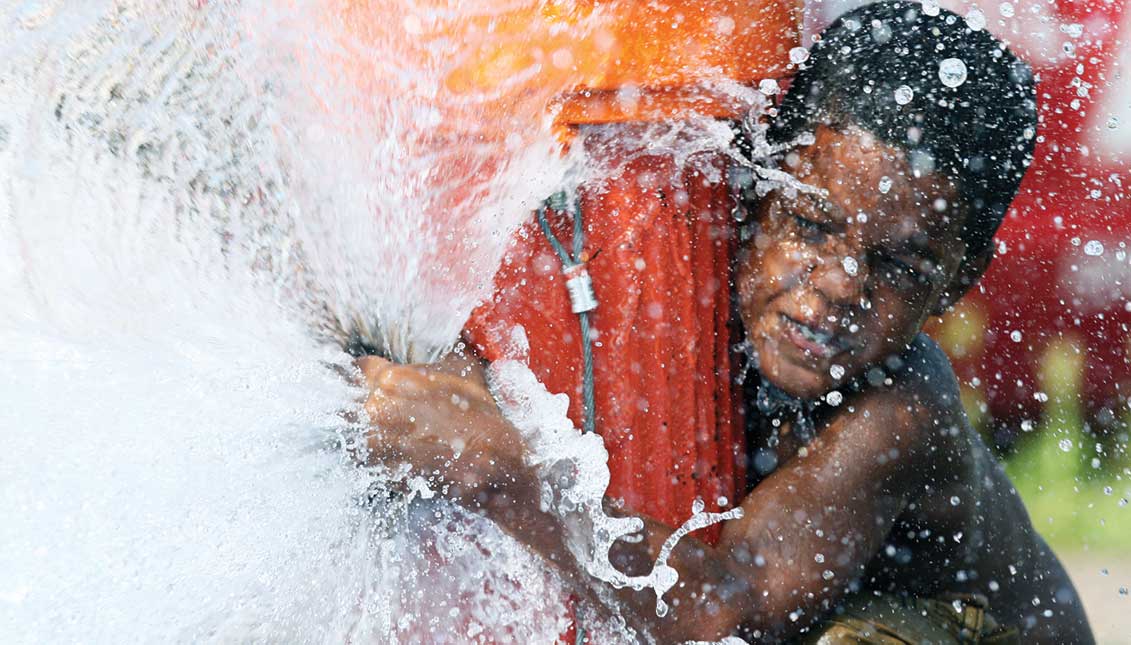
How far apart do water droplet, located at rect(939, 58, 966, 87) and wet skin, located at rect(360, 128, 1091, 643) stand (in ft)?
0.69

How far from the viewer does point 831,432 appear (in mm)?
2566

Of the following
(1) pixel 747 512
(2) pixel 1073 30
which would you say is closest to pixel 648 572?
(1) pixel 747 512

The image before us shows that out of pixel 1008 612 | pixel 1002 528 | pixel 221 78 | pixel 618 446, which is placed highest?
pixel 221 78

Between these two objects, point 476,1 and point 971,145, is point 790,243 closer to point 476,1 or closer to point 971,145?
point 971,145

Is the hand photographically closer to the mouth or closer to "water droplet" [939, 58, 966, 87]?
the mouth

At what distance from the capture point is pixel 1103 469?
6750 millimetres

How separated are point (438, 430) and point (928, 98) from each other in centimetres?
130

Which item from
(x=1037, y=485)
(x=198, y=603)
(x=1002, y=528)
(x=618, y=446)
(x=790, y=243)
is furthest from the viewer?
(x=1037, y=485)

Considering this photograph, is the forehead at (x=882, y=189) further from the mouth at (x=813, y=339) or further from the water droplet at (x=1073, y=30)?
the water droplet at (x=1073, y=30)

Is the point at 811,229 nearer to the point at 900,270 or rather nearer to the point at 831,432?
the point at 900,270

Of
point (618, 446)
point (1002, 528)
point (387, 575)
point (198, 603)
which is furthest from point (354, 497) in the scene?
point (1002, 528)

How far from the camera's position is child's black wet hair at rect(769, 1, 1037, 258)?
239cm

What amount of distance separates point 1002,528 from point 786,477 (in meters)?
0.94

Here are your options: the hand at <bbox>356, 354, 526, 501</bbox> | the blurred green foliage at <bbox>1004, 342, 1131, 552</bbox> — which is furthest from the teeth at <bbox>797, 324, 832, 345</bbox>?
the blurred green foliage at <bbox>1004, 342, 1131, 552</bbox>
